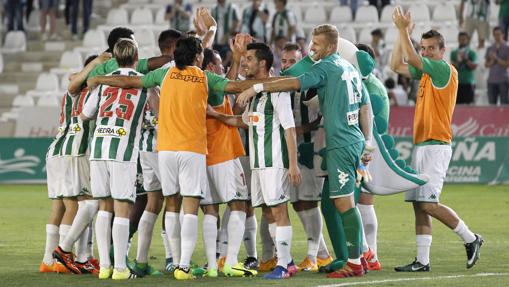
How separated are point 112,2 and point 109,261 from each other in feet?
69.5

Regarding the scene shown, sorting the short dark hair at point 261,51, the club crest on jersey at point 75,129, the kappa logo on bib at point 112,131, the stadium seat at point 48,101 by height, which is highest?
the short dark hair at point 261,51

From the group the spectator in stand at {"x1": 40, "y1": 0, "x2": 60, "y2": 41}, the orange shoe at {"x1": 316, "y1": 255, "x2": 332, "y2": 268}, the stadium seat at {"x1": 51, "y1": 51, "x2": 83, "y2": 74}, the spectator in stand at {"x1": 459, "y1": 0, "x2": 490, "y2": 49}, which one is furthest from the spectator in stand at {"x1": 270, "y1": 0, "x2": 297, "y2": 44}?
the orange shoe at {"x1": 316, "y1": 255, "x2": 332, "y2": 268}

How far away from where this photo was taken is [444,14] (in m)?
28.2

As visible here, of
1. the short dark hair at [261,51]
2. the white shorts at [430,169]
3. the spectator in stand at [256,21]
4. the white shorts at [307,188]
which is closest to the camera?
the short dark hair at [261,51]

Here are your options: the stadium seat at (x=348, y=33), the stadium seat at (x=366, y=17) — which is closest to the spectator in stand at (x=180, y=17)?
the stadium seat at (x=348, y=33)

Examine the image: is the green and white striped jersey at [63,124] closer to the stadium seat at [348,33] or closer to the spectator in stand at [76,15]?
the stadium seat at [348,33]

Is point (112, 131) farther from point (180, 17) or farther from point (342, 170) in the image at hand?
point (180, 17)

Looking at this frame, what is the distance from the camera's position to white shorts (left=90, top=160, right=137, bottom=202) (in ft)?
36.3

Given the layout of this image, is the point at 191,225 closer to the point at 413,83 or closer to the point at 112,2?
the point at 413,83

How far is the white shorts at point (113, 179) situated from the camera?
11.1m

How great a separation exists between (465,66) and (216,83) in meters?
13.5

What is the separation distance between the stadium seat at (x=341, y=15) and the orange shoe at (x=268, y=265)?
1685cm

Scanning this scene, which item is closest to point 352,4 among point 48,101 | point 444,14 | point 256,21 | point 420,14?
point 420,14

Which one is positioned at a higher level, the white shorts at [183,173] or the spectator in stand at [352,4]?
the spectator in stand at [352,4]
